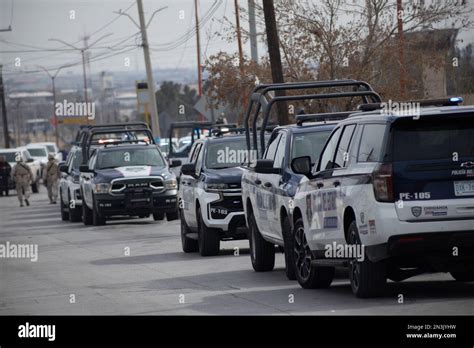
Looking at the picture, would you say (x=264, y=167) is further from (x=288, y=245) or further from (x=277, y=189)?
(x=288, y=245)

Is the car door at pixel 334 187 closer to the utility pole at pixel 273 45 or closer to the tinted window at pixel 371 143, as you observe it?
the tinted window at pixel 371 143

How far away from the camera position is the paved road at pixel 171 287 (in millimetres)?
13680

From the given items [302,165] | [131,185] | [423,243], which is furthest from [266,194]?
[131,185]

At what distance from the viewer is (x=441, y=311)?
12.5 meters

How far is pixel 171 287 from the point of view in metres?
16.9

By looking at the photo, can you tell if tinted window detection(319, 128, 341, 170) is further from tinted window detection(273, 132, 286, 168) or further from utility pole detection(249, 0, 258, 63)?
utility pole detection(249, 0, 258, 63)

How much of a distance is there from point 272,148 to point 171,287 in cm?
252

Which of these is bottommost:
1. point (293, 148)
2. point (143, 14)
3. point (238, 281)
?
point (238, 281)

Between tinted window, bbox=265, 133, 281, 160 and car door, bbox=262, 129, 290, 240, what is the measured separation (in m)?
0.13

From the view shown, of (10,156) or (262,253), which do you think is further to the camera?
(10,156)

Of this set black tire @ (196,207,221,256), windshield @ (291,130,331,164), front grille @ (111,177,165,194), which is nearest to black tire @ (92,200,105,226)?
front grille @ (111,177,165,194)
